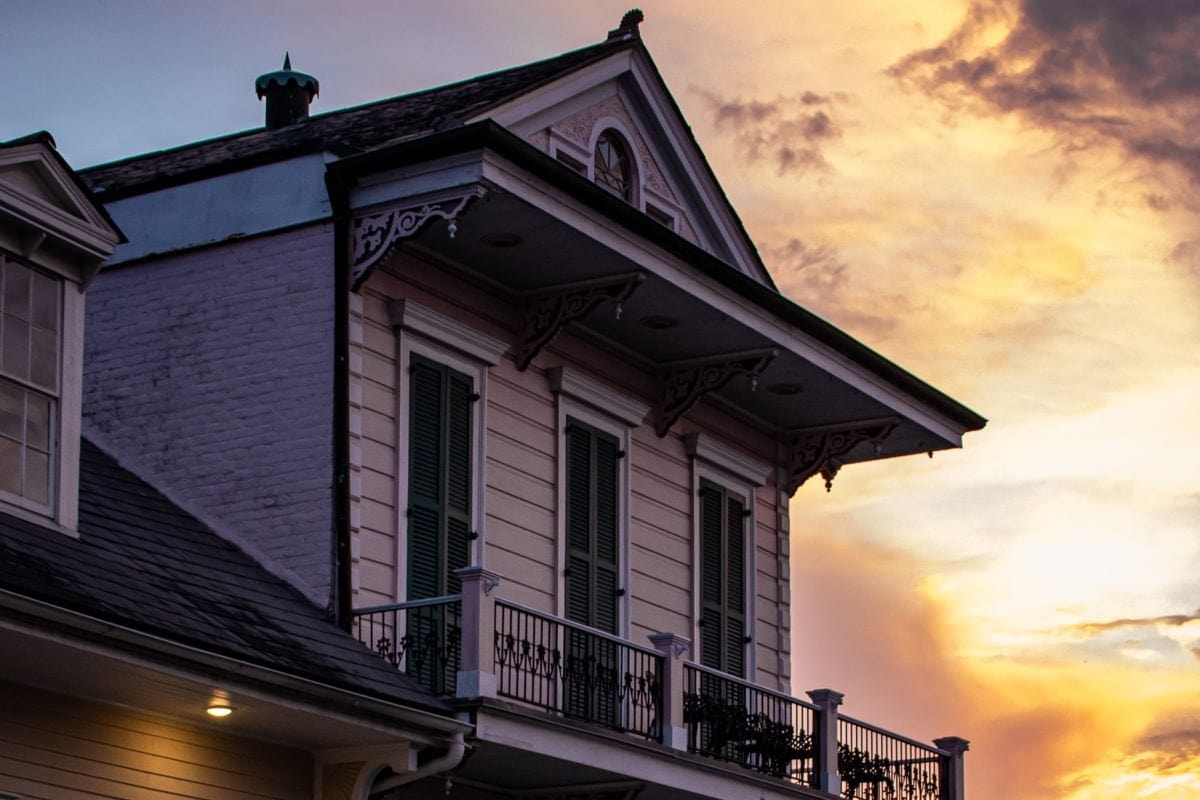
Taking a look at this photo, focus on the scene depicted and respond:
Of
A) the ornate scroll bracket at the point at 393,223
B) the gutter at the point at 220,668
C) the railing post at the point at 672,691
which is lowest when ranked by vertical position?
the gutter at the point at 220,668

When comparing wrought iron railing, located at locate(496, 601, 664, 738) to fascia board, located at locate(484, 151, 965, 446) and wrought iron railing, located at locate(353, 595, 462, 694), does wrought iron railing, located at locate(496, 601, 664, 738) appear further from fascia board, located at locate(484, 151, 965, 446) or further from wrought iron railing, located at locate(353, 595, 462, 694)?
fascia board, located at locate(484, 151, 965, 446)

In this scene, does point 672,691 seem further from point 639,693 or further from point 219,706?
point 219,706

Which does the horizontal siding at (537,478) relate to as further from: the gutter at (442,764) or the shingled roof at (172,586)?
the gutter at (442,764)

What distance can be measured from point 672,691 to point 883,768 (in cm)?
377

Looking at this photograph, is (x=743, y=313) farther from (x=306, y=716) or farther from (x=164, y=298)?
(x=306, y=716)

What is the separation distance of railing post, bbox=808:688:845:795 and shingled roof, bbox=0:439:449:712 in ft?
17.5

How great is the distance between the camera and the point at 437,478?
18.7m

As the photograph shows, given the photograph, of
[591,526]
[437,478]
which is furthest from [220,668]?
[591,526]

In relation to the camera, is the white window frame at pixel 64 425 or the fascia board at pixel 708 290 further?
Result: the fascia board at pixel 708 290

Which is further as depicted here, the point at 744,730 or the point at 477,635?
the point at 744,730

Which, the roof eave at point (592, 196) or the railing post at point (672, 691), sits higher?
the roof eave at point (592, 196)

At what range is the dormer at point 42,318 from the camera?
14.9m

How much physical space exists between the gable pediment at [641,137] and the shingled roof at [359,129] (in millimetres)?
177

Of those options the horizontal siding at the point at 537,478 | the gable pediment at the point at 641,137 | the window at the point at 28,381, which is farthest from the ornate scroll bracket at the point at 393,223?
the window at the point at 28,381
